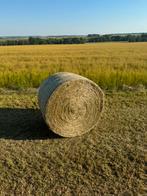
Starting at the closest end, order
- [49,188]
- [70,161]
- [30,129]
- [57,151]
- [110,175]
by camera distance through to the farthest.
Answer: [49,188], [110,175], [70,161], [57,151], [30,129]

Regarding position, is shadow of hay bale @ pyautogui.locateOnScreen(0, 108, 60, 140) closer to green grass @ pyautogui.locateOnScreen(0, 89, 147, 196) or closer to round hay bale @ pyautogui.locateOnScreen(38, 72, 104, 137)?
green grass @ pyautogui.locateOnScreen(0, 89, 147, 196)

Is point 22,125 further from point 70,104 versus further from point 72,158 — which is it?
point 72,158

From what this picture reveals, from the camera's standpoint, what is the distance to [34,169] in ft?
14.9

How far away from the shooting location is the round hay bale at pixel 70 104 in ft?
18.4

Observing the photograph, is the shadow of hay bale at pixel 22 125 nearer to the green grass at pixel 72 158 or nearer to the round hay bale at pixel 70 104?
the green grass at pixel 72 158

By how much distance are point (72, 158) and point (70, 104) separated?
4.01 ft

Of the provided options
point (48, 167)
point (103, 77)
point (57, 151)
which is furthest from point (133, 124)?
point (103, 77)

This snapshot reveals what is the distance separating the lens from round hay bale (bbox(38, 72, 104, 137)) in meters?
5.62

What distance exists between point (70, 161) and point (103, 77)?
5674 millimetres

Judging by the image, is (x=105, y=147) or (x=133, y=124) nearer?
(x=105, y=147)

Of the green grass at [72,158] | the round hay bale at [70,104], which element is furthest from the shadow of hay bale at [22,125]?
the round hay bale at [70,104]

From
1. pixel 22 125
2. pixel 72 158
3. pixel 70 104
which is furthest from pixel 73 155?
pixel 22 125

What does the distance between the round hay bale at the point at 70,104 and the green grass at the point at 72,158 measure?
0.19 meters

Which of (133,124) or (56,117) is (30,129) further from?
(133,124)
